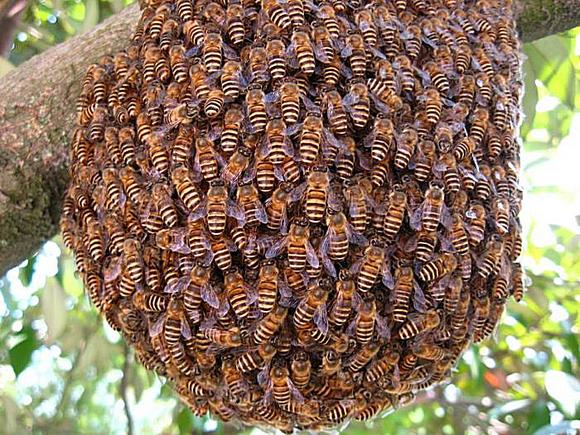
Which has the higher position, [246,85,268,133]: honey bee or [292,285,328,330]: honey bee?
[246,85,268,133]: honey bee

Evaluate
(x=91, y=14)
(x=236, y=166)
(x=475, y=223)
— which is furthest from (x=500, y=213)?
(x=91, y=14)

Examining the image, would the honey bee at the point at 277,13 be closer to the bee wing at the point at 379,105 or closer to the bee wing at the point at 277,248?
the bee wing at the point at 379,105

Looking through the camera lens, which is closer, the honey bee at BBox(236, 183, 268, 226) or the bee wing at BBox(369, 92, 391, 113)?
the honey bee at BBox(236, 183, 268, 226)

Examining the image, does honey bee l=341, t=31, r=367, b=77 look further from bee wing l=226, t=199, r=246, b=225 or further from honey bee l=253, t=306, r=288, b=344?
honey bee l=253, t=306, r=288, b=344

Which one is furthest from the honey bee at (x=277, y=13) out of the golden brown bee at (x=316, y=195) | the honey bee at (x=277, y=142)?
the golden brown bee at (x=316, y=195)

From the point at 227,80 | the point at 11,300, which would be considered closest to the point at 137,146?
the point at 227,80

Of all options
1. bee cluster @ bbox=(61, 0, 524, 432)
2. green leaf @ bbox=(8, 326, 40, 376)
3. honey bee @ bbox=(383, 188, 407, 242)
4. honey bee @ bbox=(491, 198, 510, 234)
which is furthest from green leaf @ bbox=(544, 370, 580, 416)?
green leaf @ bbox=(8, 326, 40, 376)

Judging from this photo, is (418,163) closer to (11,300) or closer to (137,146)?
(137,146)
